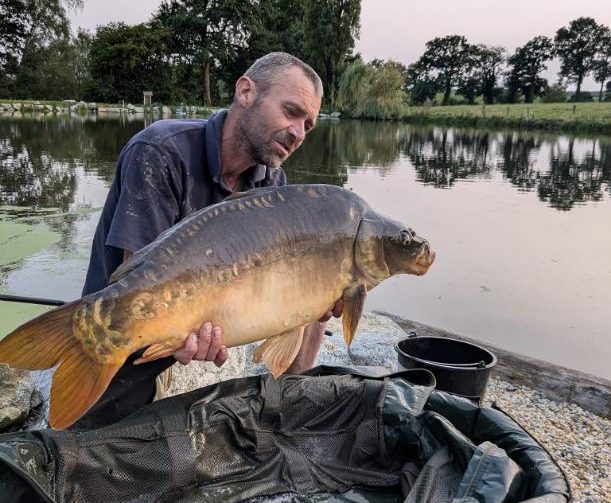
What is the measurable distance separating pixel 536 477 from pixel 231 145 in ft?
4.25

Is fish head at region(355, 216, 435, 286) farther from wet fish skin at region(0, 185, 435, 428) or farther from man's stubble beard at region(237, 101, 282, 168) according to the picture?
man's stubble beard at region(237, 101, 282, 168)

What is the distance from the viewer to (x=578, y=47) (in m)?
51.7

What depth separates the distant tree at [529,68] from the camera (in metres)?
50.6

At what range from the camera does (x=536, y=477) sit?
1.47 m

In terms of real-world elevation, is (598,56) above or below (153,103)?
above

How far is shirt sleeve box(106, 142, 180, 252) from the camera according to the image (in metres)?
1.54

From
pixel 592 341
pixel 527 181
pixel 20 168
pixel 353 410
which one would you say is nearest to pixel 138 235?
pixel 353 410

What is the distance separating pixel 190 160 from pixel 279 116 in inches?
12.0

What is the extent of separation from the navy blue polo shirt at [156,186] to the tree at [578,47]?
55262 millimetres

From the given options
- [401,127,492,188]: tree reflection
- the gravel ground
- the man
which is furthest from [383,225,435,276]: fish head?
[401,127,492,188]: tree reflection

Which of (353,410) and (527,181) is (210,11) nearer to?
(527,181)

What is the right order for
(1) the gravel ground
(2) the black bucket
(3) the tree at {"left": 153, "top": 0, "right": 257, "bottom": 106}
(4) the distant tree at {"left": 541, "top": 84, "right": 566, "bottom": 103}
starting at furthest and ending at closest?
(4) the distant tree at {"left": 541, "top": 84, "right": 566, "bottom": 103} → (3) the tree at {"left": 153, "top": 0, "right": 257, "bottom": 106} → (2) the black bucket → (1) the gravel ground

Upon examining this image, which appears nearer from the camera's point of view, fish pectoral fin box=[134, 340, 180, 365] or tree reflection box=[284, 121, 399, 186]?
fish pectoral fin box=[134, 340, 180, 365]

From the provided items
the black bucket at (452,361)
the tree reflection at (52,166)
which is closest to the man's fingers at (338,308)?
the black bucket at (452,361)
